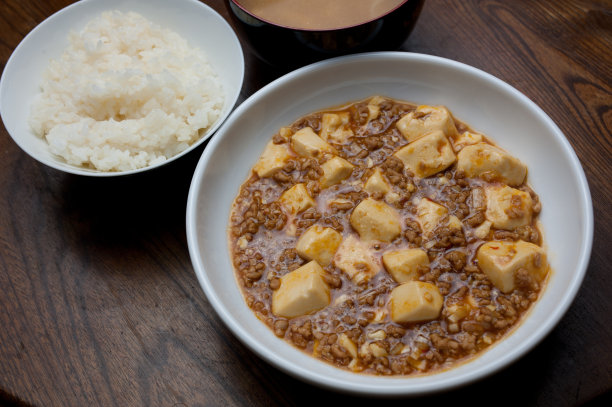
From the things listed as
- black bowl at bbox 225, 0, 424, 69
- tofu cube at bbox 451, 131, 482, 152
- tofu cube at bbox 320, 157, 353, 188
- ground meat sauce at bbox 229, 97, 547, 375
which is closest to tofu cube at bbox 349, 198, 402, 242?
ground meat sauce at bbox 229, 97, 547, 375

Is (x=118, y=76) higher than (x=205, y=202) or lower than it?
higher

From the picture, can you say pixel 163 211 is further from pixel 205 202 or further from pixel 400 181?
pixel 400 181

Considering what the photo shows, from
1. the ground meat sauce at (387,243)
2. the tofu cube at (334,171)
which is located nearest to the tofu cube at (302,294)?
the ground meat sauce at (387,243)

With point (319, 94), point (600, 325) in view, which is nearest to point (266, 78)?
point (319, 94)

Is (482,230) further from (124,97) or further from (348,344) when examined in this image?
(124,97)

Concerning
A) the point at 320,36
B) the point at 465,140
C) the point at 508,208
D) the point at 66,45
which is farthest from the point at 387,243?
the point at 66,45

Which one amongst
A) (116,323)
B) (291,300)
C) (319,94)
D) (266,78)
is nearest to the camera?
(291,300)

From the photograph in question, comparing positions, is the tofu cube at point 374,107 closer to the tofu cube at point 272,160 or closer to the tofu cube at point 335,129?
the tofu cube at point 335,129
